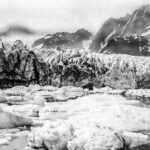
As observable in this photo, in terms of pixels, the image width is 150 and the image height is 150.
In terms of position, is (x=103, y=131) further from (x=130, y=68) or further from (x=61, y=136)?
(x=130, y=68)

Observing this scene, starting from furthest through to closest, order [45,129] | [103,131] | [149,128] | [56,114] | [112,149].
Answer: [56,114] → [149,128] → [45,129] → [103,131] → [112,149]

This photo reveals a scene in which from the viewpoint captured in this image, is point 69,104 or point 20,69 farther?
point 20,69

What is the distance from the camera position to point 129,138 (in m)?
→ 14.6

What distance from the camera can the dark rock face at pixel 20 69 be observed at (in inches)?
3095

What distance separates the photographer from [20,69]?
81.1m

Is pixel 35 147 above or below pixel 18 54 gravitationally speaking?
below

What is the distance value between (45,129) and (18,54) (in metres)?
70.8

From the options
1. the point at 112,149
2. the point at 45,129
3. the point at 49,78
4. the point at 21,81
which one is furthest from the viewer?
the point at 49,78

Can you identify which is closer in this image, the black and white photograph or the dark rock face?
the black and white photograph

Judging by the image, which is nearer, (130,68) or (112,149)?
(112,149)

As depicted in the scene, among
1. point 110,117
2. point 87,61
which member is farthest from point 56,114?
point 87,61

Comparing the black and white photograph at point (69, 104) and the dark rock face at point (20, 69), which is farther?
the dark rock face at point (20, 69)

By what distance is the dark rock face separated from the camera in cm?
7862

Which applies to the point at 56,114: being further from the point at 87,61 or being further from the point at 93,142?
the point at 87,61
